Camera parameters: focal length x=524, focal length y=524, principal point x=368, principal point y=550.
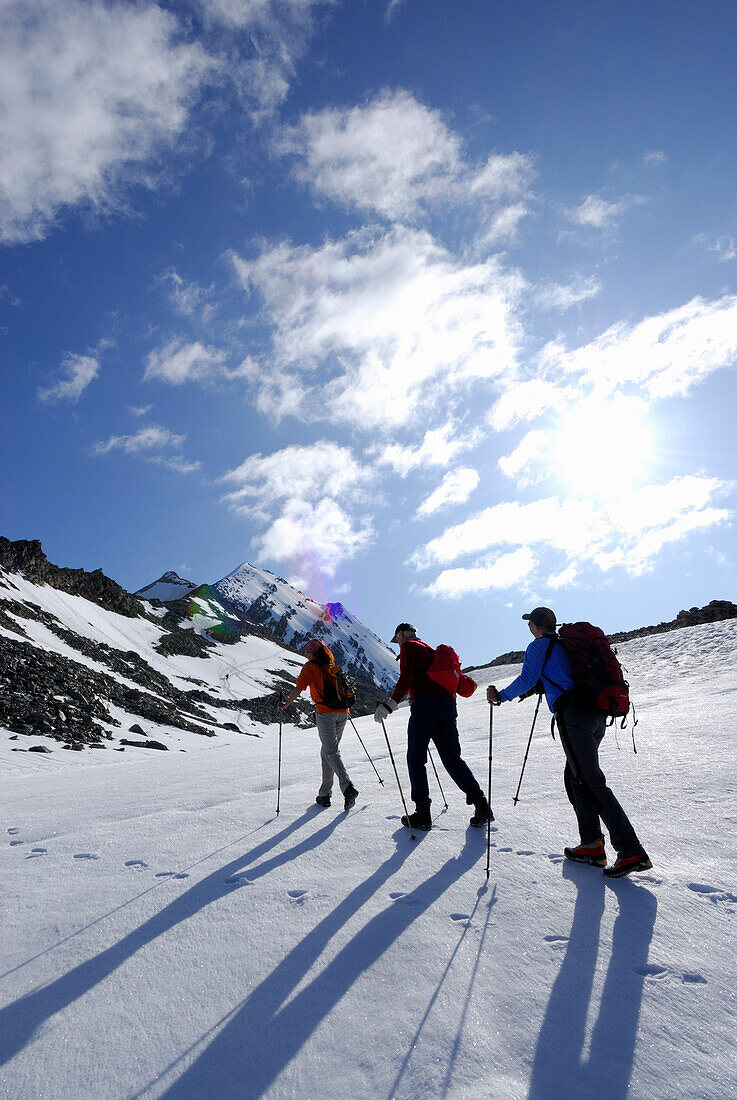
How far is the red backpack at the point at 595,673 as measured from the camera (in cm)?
432

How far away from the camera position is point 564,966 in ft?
9.69

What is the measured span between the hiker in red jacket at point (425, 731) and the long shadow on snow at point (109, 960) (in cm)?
120

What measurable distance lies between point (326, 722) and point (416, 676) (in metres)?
1.85

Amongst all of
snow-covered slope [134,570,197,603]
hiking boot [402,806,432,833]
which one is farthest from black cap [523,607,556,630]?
snow-covered slope [134,570,197,603]

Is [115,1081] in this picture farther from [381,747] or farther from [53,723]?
[53,723]

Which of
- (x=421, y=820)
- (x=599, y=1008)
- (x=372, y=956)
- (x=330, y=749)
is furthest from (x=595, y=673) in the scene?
(x=330, y=749)

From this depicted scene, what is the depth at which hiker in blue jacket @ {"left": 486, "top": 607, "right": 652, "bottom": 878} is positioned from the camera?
13.4 ft

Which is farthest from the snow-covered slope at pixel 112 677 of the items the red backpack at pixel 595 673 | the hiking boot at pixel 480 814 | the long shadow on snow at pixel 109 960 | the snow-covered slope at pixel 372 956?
the red backpack at pixel 595 673

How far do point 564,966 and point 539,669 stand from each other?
7.25ft

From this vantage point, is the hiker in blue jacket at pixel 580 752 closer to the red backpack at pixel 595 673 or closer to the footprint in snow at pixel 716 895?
the red backpack at pixel 595 673

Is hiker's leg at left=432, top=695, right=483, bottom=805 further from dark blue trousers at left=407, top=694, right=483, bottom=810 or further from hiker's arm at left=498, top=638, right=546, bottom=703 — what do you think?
hiker's arm at left=498, top=638, right=546, bottom=703

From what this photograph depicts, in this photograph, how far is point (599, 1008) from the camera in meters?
2.62

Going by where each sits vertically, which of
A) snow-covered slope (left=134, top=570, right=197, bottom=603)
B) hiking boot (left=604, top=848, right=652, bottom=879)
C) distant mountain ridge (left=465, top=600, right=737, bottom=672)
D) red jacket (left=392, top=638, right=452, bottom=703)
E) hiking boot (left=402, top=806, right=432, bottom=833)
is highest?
snow-covered slope (left=134, top=570, right=197, bottom=603)

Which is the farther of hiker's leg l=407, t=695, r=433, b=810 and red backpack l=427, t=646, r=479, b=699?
red backpack l=427, t=646, r=479, b=699
